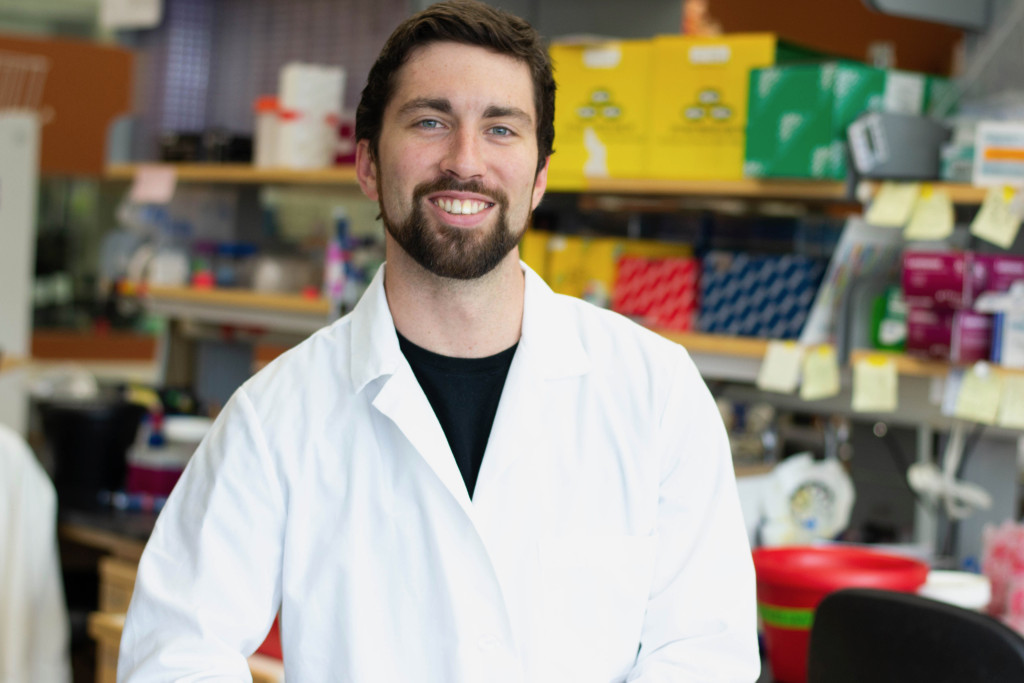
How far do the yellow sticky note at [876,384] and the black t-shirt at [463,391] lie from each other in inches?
45.3

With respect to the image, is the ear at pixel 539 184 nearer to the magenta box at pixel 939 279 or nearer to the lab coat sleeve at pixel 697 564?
the lab coat sleeve at pixel 697 564

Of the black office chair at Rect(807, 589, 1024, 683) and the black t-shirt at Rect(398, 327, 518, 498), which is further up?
the black t-shirt at Rect(398, 327, 518, 498)

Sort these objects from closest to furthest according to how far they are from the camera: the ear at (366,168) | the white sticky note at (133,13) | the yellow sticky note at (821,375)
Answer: the ear at (366,168) < the yellow sticky note at (821,375) < the white sticky note at (133,13)

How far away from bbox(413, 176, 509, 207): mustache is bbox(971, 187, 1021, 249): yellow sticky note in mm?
1301

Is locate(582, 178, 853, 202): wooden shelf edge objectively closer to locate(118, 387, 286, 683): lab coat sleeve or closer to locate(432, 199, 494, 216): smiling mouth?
locate(432, 199, 494, 216): smiling mouth

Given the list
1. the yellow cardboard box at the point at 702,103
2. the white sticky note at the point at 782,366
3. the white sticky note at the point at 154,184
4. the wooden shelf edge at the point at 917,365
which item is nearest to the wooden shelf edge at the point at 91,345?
the white sticky note at the point at 154,184

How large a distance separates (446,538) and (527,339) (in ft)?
0.94

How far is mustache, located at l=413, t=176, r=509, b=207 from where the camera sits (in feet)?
4.91

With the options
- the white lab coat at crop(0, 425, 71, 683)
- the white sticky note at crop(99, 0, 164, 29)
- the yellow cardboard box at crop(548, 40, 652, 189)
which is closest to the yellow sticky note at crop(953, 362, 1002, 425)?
the yellow cardboard box at crop(548, 40, 652, 189)

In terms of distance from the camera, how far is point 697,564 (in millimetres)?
1533

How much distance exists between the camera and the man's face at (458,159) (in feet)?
4.93

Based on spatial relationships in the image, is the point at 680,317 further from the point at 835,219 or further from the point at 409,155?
the point at 409,155

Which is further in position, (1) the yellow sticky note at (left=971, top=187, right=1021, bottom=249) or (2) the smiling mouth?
(1) the yellow sticky note at (left=971, top=187, right=1021, bottom=249)

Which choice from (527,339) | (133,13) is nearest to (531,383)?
(527,339)
